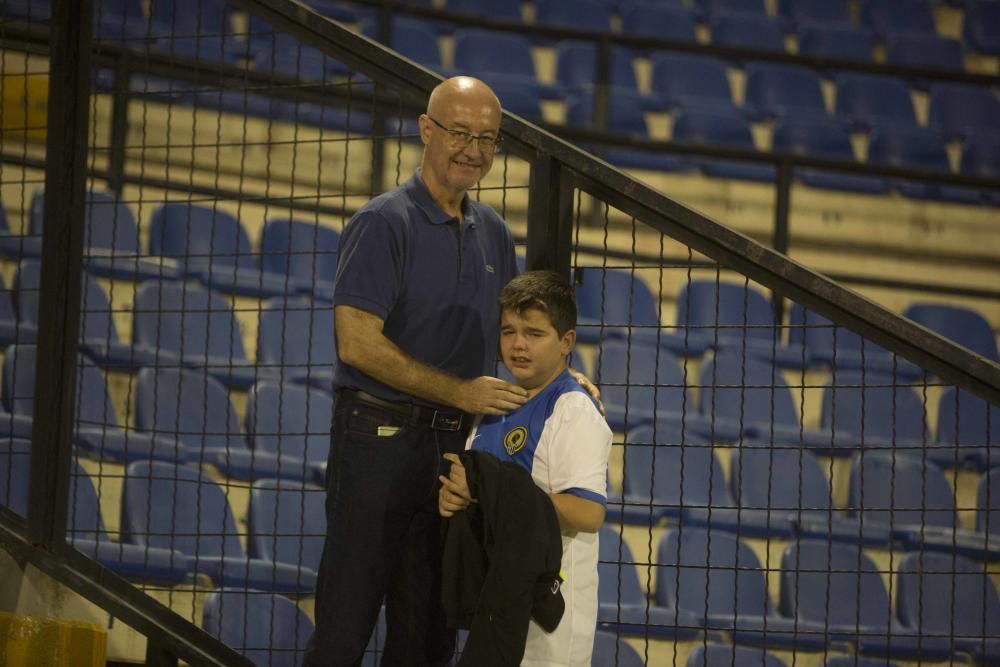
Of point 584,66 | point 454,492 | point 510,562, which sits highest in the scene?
point 584,66

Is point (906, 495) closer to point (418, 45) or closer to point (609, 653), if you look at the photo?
point (609, 653)

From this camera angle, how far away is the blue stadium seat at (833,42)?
7801 millimetres

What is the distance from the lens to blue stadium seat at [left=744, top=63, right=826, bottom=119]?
739cm

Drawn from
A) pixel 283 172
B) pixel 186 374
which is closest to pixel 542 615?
pixel 186 374

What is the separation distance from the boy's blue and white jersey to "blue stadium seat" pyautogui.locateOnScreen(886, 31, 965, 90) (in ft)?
20.2

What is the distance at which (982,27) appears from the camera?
825cm

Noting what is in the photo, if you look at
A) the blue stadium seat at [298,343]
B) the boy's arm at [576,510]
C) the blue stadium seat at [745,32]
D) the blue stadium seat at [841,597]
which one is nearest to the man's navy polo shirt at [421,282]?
the boy's arm at [576,510]

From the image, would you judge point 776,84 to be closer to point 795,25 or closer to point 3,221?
point 795,25

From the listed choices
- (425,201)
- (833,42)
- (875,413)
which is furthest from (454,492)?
(833,42)

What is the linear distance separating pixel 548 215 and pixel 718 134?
14.5 feet

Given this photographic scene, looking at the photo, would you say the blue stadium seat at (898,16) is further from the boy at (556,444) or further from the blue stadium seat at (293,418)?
the boy at (556,444)

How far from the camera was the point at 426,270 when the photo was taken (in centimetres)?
246

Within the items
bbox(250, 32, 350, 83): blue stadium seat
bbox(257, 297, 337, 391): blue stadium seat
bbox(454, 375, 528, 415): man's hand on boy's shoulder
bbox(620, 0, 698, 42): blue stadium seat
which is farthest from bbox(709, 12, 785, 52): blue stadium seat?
bbox(454, 375, 528, 415): man's hand on boy's shoulder

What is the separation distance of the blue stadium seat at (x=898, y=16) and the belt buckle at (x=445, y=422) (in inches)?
258
